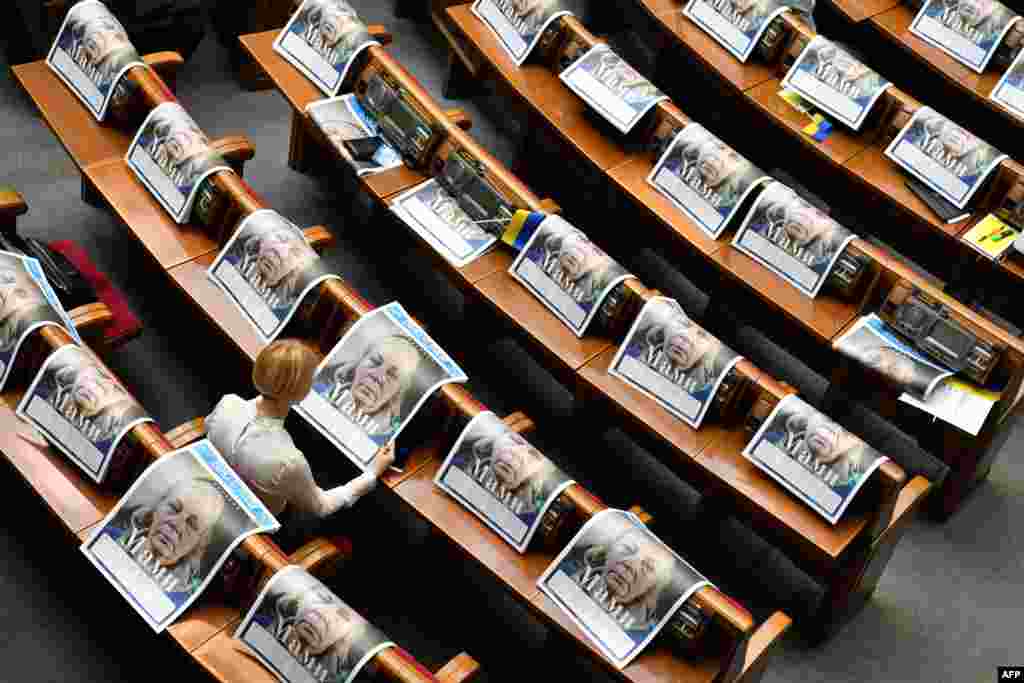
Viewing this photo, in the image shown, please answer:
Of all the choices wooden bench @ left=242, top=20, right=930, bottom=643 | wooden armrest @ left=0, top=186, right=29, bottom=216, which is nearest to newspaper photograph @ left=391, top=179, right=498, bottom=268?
wooden bench @ left=242, top=20, right=930, bottom=643

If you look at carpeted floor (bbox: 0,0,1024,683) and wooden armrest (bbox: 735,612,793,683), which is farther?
carpeted floor (bbox: 0,0,1024,683)

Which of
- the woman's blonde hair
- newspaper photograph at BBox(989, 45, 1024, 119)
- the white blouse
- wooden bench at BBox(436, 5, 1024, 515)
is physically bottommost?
the white blouse

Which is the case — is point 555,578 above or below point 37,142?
above

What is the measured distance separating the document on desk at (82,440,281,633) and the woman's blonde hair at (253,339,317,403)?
0.89ft

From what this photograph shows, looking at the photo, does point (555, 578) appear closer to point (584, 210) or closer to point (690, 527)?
point (690, 527)

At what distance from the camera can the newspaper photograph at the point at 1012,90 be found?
5406mm

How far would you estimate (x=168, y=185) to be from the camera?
4273 millimetres

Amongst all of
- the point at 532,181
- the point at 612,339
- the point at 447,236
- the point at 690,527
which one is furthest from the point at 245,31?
the point at 690,527

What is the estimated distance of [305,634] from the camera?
316 cm

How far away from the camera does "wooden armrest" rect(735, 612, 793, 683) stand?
3.46 m

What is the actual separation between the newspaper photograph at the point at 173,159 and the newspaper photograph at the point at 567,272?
981 millimetres

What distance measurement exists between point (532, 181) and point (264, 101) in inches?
45.4

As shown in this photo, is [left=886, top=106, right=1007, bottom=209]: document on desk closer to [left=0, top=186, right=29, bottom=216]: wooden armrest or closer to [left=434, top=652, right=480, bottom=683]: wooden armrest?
[left=434, top=652, right=480, bottom=683]: wooden armrest

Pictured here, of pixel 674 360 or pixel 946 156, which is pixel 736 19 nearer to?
pixel 946 156
